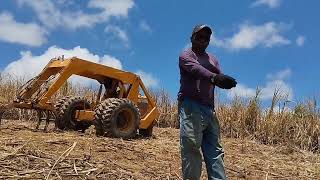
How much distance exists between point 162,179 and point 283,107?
7247 mm

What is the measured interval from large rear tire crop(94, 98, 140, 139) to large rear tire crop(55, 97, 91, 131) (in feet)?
3.00

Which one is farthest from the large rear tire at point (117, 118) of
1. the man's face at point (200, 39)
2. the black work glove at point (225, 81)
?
the black work glove at point (225, 81)

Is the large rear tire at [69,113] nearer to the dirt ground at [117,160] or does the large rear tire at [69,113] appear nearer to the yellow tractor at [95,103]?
the yellow tractor at [95,103]

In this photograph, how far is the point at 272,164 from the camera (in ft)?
29.8

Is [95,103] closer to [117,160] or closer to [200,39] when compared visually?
[117,160]

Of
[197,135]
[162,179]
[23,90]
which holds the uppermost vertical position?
[23,90]

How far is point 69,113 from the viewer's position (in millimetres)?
11234

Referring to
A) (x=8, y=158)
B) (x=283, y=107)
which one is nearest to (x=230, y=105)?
(x=283, y=107)

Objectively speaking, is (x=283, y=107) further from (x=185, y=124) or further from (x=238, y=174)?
(x=185, y=124)

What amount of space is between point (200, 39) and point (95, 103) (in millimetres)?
6230

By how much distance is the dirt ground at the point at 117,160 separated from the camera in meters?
6.24

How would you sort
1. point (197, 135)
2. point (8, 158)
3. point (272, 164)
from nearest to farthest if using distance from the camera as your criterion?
point (197, 135), point (8, 158), point (272, 164)

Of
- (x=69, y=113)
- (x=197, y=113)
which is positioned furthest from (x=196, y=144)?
(x=69, y=113)

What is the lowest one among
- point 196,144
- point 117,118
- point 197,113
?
point 196,144
